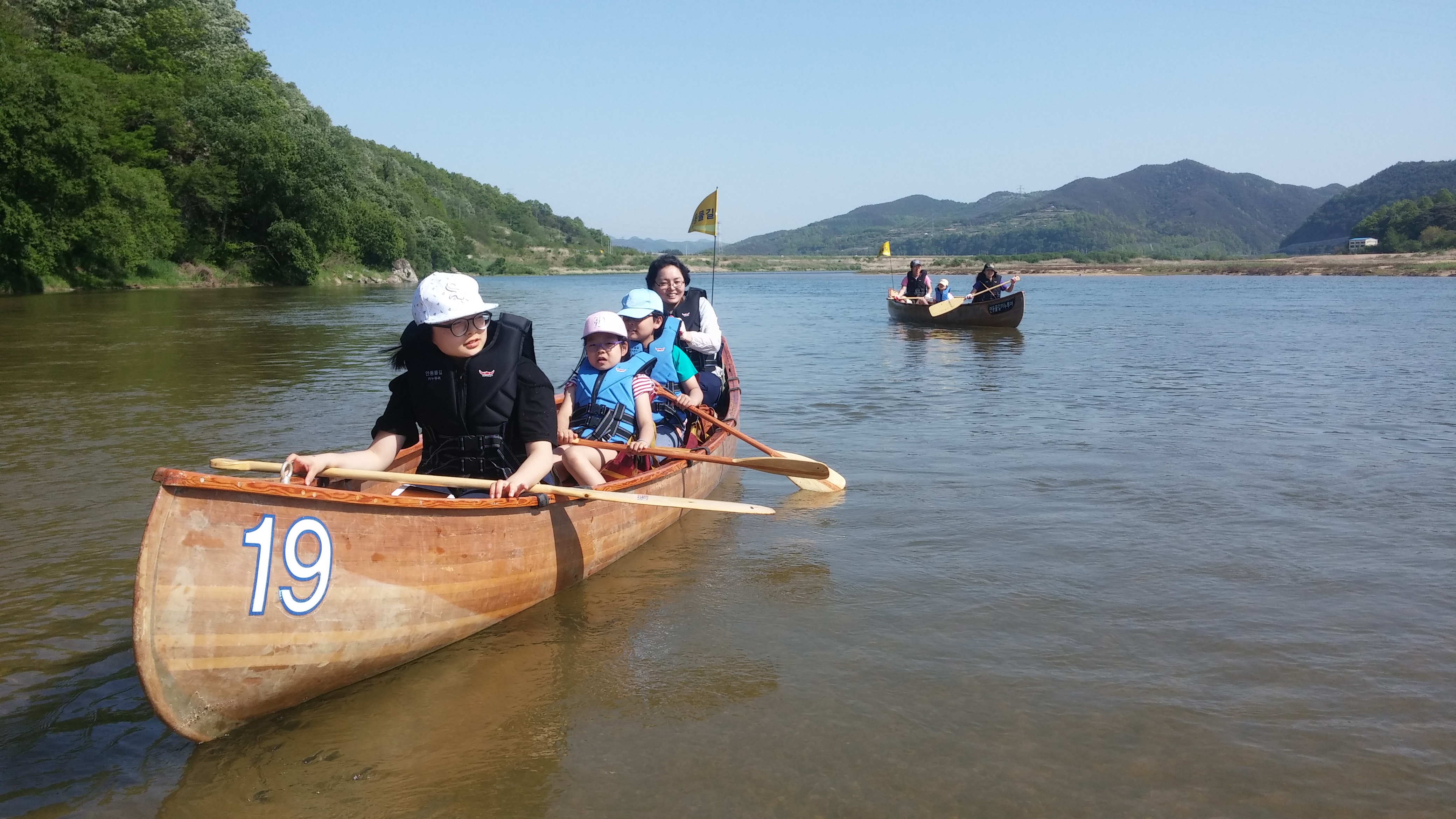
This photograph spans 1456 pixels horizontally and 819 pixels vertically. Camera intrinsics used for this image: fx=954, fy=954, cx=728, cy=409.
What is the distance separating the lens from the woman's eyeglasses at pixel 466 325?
4039 mm

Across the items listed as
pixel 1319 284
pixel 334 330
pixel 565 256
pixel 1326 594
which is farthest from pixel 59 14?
pixel 565 256

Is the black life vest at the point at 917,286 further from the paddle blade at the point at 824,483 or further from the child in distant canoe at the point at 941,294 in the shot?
the paddle blade at the point at 824,483

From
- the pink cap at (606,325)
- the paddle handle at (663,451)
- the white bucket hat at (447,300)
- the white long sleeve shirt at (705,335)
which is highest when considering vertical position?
the white bucket hat at (447,300)

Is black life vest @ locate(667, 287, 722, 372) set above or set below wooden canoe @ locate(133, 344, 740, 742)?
above

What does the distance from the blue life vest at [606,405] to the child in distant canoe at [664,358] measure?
0.39 metres

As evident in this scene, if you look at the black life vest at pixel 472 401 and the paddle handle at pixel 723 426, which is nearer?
the black life vest at pixel 472 401

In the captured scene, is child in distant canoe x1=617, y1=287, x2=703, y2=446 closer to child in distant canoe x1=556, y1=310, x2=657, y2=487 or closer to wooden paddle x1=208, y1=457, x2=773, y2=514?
child in distant canoe x1=556, y1=310, x2=657, y2=487

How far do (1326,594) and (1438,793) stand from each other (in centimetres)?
201

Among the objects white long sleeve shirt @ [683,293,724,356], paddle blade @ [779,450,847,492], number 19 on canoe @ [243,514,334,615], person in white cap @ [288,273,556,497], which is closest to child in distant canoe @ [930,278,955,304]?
white long sleeve shirt @ [683,293,724,356]

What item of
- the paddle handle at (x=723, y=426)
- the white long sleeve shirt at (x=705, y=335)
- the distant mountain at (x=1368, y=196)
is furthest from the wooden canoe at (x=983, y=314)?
the distant mountain at (x=1368, y=196)

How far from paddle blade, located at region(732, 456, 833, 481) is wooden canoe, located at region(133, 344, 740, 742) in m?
2.07

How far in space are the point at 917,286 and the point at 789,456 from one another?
1891 centimetres

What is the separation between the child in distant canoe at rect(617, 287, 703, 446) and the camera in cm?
654

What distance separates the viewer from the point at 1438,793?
10.7 ft
